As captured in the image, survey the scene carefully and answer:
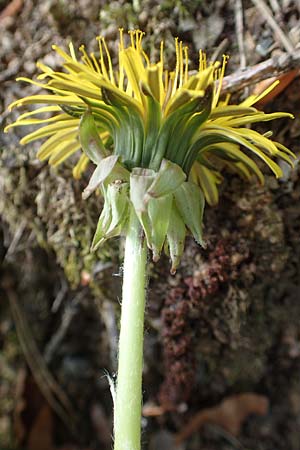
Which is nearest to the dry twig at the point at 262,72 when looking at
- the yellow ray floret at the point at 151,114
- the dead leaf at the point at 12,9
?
the yellow ray floret at the point at 151,114

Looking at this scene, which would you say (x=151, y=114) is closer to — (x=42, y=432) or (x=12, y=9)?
(x=12, y=9)

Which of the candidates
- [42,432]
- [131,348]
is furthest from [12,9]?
[42,432]

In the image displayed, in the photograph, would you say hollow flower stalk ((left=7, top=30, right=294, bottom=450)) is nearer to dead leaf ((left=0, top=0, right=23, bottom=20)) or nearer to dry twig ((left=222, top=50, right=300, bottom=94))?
dry twig ((left=222, top=50, right=300, bottom=94))

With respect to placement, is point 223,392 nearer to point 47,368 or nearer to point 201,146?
point 47,368

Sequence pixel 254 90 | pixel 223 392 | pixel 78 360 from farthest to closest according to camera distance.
→ pixel 78 360, pixel 223 392, pixel 254 90

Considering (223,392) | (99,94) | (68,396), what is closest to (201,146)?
(99,94)
